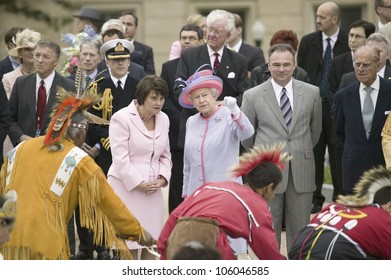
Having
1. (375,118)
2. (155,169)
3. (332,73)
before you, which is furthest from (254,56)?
(155,169)

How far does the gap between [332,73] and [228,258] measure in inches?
216

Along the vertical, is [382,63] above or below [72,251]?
above

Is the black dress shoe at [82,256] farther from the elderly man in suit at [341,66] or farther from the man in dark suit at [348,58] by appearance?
the man in dark suit at [348,58]

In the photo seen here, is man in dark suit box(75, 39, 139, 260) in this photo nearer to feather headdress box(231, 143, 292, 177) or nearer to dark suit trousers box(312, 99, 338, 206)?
dark suit trousers box(312, 99, 338, 206)

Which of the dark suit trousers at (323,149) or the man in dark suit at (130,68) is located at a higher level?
the man in dark suit at (130,68)

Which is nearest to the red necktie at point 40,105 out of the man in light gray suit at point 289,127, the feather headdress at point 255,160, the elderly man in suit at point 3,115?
the elderly man in suit at point 3,115

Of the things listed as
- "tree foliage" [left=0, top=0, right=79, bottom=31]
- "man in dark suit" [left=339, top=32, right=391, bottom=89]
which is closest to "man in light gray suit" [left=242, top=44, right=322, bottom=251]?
"man in dark suit" [left=339, top=32, right=391, bottom=89]

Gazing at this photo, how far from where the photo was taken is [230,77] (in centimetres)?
978

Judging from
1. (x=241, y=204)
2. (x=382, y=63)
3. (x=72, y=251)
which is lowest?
(x=72, y=251)

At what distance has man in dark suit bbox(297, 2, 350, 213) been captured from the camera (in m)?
11.0

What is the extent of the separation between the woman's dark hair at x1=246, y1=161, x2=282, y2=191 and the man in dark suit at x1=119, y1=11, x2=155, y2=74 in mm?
6027

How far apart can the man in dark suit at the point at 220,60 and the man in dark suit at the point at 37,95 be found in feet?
4.14

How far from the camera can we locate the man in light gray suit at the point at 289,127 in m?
8.51
